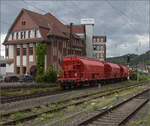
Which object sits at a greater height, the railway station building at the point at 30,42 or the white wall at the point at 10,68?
the railway station building at the point at 30,42

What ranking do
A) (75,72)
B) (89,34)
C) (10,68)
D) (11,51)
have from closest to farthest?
(75,72) → (10,68) → (11,51) → (89,34)

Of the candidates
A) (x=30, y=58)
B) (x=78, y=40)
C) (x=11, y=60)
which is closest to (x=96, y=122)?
Answer: (x=30, y=58)

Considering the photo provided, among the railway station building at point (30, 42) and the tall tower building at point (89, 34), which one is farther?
the tall tower building at point (89, 34)

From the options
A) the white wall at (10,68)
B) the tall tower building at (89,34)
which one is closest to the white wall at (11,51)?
the white wall at (10,68)

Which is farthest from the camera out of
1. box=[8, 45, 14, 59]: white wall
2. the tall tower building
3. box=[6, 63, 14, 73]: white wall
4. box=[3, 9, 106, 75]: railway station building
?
the tall tower building

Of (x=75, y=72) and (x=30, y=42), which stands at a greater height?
(x=30, y=42)

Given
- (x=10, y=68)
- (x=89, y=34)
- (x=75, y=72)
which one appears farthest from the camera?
(x=89, y=34)

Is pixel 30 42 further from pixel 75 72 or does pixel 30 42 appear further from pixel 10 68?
pixel 75 72

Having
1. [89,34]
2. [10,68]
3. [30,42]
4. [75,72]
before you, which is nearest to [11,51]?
[10,68]

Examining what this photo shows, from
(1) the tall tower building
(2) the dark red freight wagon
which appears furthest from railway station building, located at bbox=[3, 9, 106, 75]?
(2) the dark red freight wagon

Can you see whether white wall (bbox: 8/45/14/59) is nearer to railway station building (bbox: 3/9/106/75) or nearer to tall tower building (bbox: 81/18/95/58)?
railway station building (bbox: 3/9/106/75)

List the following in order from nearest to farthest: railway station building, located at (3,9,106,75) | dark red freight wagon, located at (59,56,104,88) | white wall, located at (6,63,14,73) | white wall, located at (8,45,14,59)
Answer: dark red freight wagon, located at (59,56,104,88)
railway station building, located at (3,9,106,75)
white wall, located at (6,63,14,73)
white wall, located at (8,45,14,59)

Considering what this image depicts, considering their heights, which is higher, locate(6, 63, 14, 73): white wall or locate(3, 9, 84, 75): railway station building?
locate(3, 9, 84, 75): railway station building

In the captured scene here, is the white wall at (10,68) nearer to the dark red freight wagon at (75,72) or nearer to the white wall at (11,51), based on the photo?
the white wall at (11,51)
